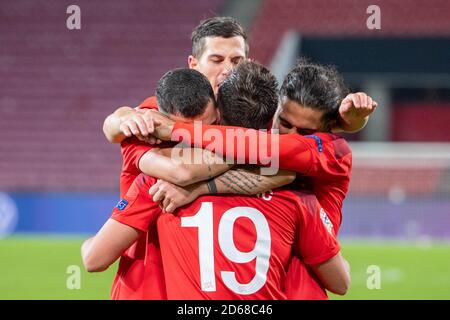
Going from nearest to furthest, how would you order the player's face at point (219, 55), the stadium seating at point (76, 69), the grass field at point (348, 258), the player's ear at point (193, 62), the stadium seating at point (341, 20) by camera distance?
the player's face at point (219, 55) < the player's ear at point (193, 62) < the grass field at point (348, 258) < the stadium seating at point (76, 69) < the stadium seating at point (341, 20)

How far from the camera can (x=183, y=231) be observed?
107 inches

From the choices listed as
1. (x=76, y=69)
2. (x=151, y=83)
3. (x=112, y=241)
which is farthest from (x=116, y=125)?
(x=76, y=69)

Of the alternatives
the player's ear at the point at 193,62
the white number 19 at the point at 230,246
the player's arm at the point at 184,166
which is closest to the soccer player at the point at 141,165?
the player's arm at the point at 184,166

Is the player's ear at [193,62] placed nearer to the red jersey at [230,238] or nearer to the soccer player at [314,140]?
the soccer player at [314,140]

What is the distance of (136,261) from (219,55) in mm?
1208

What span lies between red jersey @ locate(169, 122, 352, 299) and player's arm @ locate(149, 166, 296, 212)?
49 mm

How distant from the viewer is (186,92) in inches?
105

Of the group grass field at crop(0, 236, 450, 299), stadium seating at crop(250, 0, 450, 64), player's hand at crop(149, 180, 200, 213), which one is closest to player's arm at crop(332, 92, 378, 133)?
player's hand at crop(149, 180, 200, 213)

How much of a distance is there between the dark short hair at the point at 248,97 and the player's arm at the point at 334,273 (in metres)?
0.57

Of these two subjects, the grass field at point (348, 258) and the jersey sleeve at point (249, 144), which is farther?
the grass field at point (348, 258)

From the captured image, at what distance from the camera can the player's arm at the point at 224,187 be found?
2.70 meters

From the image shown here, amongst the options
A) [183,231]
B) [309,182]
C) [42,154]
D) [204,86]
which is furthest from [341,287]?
[42,154]

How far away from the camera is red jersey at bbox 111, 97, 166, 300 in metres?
2.83

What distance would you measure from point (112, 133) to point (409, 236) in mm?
10120
